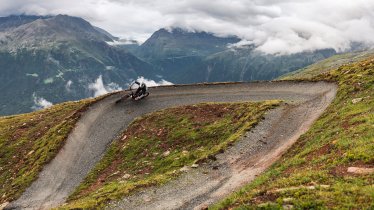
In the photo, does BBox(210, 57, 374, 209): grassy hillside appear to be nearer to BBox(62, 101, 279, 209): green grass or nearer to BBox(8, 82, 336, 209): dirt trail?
BBox(8, 82, 336, 209): dirt trail

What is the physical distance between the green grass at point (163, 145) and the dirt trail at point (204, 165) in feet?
5.28

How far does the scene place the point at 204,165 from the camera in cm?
3691

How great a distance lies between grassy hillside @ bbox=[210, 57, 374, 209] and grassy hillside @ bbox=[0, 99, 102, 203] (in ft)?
96.5

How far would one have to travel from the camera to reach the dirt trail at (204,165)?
31266 mm

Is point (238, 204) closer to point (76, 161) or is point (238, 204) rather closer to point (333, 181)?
point (333, 181)

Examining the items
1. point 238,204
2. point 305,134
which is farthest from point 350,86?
point 238,204

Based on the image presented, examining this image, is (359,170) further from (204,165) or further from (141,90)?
(141,90)

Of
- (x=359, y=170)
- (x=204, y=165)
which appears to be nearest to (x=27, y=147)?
(x=204, y=165)

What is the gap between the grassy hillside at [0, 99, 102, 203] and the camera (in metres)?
45.9

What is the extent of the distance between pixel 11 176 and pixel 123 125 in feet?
58.1

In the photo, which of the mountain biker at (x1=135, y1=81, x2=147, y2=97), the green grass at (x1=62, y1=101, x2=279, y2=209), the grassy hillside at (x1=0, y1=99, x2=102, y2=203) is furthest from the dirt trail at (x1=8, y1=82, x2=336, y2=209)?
the mountain biker at (x1=135, y1=81, x2=147, y2=97)

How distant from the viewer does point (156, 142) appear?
49844 millimetres

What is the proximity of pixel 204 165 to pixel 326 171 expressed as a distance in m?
14.2

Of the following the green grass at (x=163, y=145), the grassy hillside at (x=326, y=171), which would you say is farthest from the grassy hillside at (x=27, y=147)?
the grassy hillside at (x=326, y=171)
